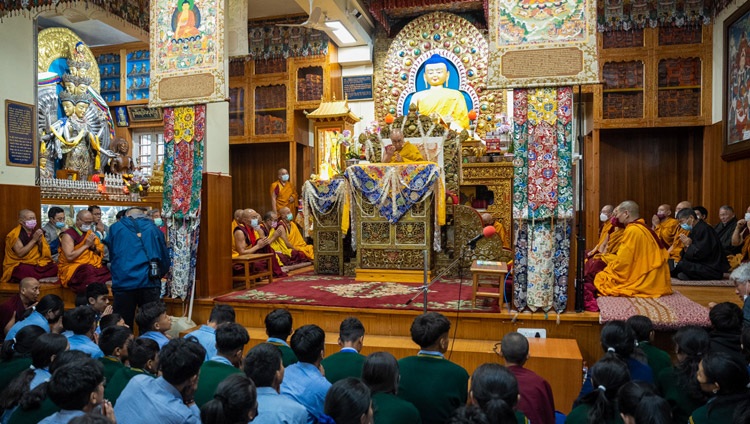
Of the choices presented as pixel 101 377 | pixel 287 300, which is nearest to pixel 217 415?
pixel 101 377

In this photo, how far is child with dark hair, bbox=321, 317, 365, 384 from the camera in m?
2.86

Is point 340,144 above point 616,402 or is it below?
above

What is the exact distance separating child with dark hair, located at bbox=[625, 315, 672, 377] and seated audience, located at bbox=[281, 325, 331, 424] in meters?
2.01

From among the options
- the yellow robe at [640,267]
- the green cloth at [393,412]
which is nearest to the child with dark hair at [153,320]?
the green cloth at [393,412]

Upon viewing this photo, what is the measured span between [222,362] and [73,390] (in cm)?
78

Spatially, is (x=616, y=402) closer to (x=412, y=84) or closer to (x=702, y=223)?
(x=702, y=223)

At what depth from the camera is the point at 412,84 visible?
1152cm

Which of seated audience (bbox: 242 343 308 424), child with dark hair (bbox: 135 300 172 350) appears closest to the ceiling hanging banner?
child with dark hair (bbox: 135 300 172 350)

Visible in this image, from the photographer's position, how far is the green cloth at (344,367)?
2.86m

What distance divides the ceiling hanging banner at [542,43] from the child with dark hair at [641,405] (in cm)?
315

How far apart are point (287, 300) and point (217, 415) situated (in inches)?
149

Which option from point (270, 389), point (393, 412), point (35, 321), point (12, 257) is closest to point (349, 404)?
point (393, 412)

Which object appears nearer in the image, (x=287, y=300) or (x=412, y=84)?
(x=287, y=300)

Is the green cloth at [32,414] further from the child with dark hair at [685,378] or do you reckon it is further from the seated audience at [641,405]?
the child with dark hair at [685,378]
